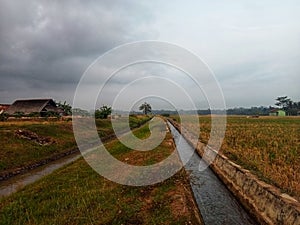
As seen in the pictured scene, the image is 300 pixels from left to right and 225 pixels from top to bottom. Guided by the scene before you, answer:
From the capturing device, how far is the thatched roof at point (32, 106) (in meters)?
47.4

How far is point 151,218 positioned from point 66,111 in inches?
2404

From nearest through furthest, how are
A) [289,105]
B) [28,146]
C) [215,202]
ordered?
[215,202], [28,146], [289,105]

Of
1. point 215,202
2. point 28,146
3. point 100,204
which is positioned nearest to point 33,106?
point 28,146

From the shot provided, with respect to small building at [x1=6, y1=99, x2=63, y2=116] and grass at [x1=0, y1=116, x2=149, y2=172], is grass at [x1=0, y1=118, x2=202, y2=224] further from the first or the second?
small building at [x1=6, y1=99, x2=63, y2=116]

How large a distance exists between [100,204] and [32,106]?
148 ft

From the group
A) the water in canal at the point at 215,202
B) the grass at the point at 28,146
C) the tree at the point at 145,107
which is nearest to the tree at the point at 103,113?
the grass at the point at 28,146

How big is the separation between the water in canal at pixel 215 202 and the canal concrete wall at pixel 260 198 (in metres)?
0.25

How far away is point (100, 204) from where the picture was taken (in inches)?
311

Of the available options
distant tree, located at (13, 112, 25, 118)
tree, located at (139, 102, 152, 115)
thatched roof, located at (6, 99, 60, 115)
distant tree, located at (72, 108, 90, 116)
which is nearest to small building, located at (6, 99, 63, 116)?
thatched roof, located at (6, 99, 60, 115)

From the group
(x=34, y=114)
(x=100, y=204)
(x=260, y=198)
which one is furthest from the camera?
(x=34, y=114)

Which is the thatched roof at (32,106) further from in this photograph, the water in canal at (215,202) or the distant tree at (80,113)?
the water in canal at (215,202)

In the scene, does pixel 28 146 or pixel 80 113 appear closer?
pixel 28 146

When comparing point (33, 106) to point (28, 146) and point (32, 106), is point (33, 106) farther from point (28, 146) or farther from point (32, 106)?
point (28, 146)

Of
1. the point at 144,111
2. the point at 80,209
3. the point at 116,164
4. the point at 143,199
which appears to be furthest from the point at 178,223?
the point at 144,111
